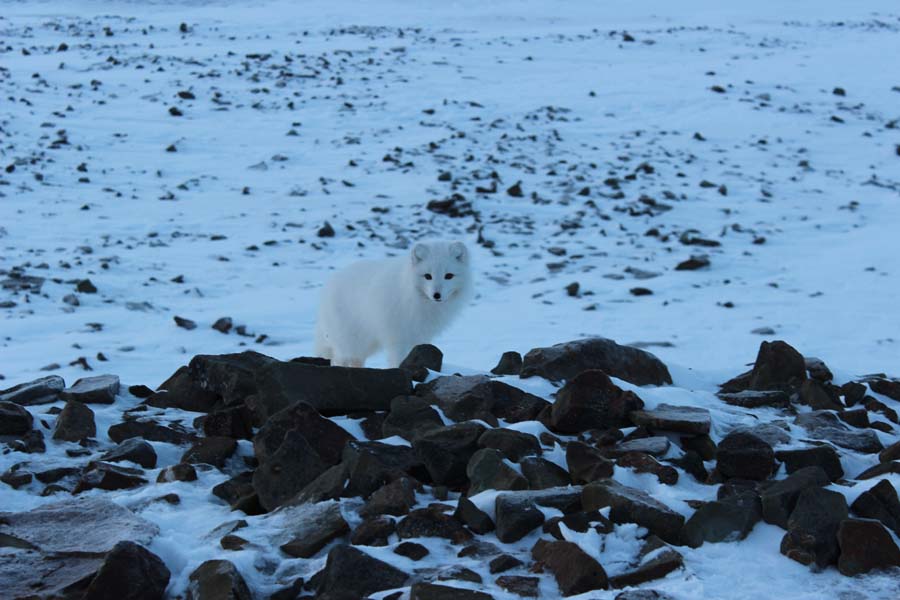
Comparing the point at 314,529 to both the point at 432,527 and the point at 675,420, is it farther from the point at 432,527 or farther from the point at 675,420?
the point at 675,420

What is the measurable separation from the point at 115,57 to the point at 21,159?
312 inches

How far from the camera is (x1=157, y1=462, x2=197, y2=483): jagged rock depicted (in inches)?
160

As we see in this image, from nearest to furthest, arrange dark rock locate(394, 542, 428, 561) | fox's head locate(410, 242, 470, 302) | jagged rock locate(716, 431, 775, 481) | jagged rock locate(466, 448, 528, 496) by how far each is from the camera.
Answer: dark rock locate(394, 542, 428, 561) → jagged rock locate(466, 448, 528, 496) → jagged rock locate(716, 431, 775, 481) → fox's head locate(410, 242, 470, 302)

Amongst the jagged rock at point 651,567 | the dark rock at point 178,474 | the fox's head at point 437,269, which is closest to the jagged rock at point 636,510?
the jagged rock at point 651,567

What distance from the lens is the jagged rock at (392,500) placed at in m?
3.57

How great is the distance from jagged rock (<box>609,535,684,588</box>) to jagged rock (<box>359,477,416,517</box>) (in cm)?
84

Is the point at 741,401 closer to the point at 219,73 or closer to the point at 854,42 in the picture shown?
the point at 219,73

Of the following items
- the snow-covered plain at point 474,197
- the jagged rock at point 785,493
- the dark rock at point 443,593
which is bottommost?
the snow-covered plain at point 474,197

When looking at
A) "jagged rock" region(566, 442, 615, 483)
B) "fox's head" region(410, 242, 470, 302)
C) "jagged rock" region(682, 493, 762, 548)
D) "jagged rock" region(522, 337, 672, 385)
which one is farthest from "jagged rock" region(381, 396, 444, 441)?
"fox's head" region(410, 242, 470, 302)

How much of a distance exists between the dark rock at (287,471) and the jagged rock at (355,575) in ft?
2.46

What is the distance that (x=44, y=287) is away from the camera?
32.8 feet

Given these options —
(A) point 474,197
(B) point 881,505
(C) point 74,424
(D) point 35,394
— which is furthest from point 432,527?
(A) point 474,197

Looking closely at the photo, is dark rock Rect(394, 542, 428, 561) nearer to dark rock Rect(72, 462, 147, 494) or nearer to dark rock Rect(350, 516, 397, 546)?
dark rock Rect(350, 516, 397, 546)

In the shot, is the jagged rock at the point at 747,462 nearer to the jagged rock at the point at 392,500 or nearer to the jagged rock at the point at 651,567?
the jagged rock at the point at 651,567
